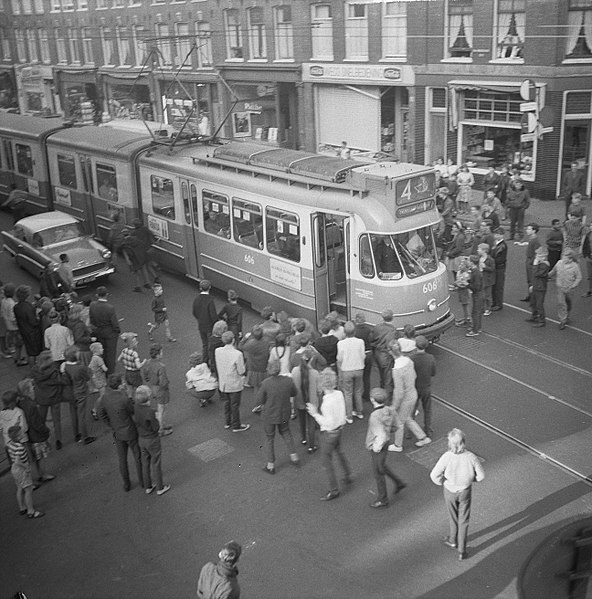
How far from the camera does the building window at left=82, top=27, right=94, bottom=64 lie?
4736 cm

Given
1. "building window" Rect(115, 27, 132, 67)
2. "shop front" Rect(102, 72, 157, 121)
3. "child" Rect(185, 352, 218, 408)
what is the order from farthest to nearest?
1. "building window" Rect(115, 27, 132, 67)
2. "shop front" Rect(102, 72, 157, 121)
3. "child" Rect(185, 352, 218, 408)

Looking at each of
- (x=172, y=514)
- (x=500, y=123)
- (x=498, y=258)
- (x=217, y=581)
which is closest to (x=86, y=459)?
(x=172, y=514)

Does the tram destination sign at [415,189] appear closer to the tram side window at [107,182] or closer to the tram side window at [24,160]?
the tram side window at [107,182]

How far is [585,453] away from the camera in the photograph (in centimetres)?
1095

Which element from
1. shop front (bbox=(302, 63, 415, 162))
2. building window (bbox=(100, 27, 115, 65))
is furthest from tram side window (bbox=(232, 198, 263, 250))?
building window (bbox=(100, 27, 115, 65))

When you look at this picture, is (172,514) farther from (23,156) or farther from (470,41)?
(470,41)

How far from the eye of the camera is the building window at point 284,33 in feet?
107

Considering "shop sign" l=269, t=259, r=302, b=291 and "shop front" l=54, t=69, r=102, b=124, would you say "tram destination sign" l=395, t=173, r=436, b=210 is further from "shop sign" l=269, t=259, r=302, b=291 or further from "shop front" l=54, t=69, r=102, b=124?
"shop front" l=54, t=69, r=102, b=124

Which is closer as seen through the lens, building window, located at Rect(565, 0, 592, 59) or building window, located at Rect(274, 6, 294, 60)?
building window, located at Rect(565, 0, 592, 59)

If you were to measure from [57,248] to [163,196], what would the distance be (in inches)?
116

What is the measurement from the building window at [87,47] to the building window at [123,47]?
3.48m

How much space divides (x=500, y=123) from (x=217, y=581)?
22.1 meters

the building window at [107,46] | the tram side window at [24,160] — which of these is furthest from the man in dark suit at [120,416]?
the building window at [107,46]

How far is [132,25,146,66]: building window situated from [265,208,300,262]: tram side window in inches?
1168
